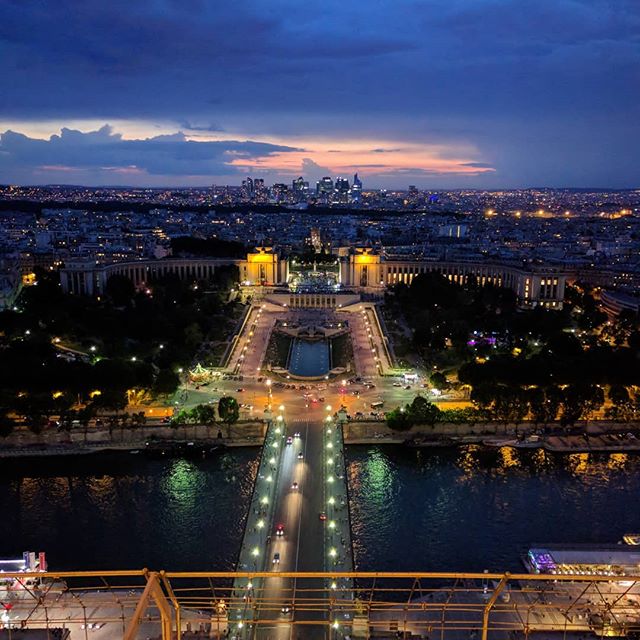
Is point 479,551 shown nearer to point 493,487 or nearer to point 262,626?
point 493,487

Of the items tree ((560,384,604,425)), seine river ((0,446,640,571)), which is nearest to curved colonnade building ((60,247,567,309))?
tree ((560,384,604,425))

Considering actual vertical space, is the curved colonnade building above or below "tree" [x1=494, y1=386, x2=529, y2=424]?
above

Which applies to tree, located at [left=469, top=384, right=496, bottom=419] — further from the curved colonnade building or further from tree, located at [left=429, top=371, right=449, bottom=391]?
the curved colonnade building

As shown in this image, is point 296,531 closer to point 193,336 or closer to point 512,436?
point 512,436

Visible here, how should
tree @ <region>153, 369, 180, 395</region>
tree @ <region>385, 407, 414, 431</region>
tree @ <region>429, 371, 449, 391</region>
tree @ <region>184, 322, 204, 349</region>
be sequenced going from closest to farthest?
tree @ <region>385, 407, 414, 431</region>, tree @ <region>153, 369, 180, 395</region>, tree @ <region>429, 371, 449, 391</region>, tree @ <region>184, 322, 204, 349</region>

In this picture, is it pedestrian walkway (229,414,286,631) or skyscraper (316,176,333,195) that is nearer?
pedestrian walkway (229,414,286,631)

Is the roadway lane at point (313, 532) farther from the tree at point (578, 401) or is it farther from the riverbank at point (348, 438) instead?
the tree at point (578, 401)

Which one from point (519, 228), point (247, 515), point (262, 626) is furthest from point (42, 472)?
point (519, 228)
